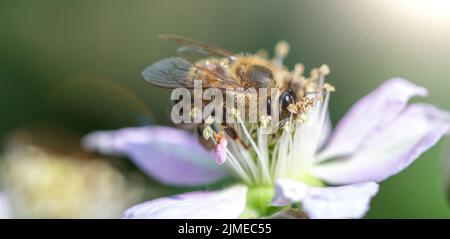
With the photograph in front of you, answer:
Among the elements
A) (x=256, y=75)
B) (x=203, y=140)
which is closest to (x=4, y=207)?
(x=203, y=140)

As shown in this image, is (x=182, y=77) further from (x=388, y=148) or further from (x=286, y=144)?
(x=388, y=148)

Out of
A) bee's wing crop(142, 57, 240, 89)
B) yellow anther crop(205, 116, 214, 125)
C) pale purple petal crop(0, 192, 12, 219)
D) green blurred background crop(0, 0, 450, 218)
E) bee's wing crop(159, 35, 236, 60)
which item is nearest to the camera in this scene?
bee's wing crop(142, 57, 240, 89)

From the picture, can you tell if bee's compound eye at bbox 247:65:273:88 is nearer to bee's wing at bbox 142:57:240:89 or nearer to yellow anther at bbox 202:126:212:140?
bee's wing at bbox 142:57:240:89

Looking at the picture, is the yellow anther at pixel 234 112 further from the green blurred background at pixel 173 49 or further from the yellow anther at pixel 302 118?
the green blurred background at pixel 173 49

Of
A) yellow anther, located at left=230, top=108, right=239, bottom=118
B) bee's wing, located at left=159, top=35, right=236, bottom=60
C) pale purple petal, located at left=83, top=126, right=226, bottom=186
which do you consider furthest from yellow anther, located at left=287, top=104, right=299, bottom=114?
pale purple petal, located at left=83, top=126, right=226, bottom=186
